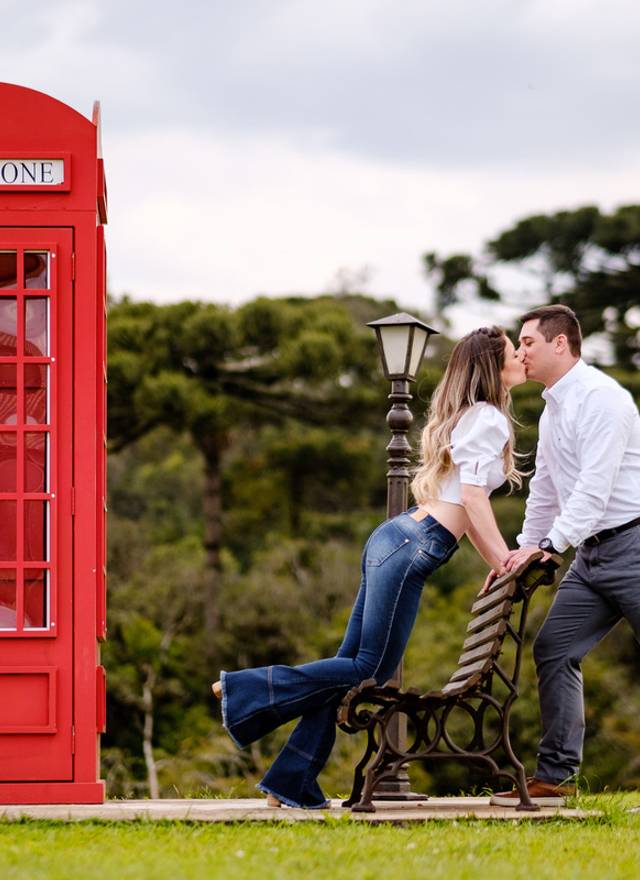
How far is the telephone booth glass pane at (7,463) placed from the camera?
6.24 meters

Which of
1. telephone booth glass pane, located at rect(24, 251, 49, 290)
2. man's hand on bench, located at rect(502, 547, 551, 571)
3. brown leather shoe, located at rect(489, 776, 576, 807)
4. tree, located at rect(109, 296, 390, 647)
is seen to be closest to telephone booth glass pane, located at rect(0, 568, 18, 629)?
telephone booth glass pane, located at rect(24, 251, 49, 290)

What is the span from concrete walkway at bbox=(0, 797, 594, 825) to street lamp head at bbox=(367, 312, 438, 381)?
304cm

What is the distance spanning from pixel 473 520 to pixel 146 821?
1709 millimetres

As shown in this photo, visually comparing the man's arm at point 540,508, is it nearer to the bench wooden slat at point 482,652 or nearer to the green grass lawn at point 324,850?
the bench wooden slat at point 482,652

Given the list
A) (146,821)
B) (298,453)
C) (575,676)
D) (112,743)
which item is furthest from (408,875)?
(298,453)

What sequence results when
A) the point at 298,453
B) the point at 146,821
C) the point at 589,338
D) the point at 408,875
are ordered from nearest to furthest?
the point at 408,875
the point at 146,821
the point at 589,338
the point at 298,453

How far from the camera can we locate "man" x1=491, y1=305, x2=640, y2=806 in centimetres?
599

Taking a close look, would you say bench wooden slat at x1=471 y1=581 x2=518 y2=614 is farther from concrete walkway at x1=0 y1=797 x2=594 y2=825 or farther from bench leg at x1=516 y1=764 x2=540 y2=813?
concrete walkway at x1=0 y1=797 x2=594 y2=825

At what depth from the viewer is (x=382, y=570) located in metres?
5.93

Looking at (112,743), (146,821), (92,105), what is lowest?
(112,743)

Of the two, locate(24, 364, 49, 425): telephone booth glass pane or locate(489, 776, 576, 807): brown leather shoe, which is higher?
locate(24, 364, 49, 425): telephone booth glass pane

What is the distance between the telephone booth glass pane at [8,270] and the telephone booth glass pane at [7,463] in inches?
25.5

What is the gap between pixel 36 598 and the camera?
6.14 metres

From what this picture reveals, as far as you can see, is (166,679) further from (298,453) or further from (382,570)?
(382,570)
